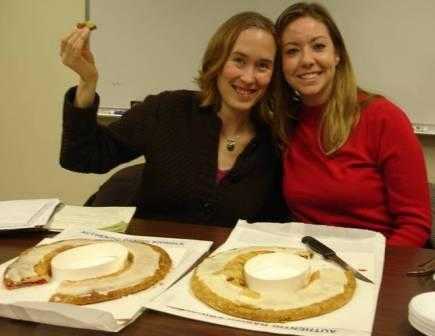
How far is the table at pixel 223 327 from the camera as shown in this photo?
675 millimetres

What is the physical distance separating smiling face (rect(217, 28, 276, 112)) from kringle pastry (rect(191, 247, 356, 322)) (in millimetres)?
766

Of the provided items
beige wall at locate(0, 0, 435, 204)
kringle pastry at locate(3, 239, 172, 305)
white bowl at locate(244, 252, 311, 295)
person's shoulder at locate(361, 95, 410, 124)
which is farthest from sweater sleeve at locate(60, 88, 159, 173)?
beige wall at locate(0, 0, 435, 204)

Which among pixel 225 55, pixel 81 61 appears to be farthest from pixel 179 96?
pixel 81 61

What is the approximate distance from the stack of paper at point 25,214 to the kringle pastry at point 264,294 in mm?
450

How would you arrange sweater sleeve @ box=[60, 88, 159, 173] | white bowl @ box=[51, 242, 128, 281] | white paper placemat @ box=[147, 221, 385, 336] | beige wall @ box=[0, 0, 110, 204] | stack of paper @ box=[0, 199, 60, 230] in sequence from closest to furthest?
white paper placemat @ box=[147, 221, 385, 336]
white bowl @ box=[51, 242, 128, 281]
stack of paper @ box=[0, 199, 60, 230]
sweater sleeve @ box=[60, 88, 159, 173]
beige wall @ box=[0, 0, 110, 204]

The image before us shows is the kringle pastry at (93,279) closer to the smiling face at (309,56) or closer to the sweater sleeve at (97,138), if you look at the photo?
the sweater sleeve at (97,138)

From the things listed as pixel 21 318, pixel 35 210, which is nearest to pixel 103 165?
pixel 35 210

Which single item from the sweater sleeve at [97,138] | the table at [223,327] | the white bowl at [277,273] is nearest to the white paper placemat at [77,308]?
the table at [223,327]

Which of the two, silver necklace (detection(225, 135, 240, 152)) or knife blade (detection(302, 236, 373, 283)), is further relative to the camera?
silver necklace (detection(225, 135, 240, 152))

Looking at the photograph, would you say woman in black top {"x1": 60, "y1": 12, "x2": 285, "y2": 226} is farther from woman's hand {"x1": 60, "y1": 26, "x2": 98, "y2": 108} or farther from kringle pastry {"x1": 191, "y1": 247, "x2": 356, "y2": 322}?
kringle pastry {"x1": 191, "y1": 247, "x2": 356, "y2": 322}

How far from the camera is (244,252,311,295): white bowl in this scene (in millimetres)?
739

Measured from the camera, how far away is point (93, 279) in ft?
2.57

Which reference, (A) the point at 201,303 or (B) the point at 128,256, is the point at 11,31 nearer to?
(B) the point at 128,256

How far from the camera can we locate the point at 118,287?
757mm
